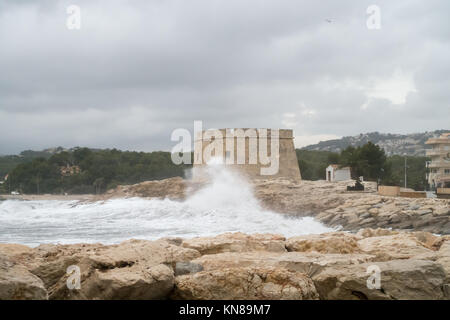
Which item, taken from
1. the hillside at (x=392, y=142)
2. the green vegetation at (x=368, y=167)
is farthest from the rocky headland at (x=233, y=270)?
the hillside at (x=392, y=142)

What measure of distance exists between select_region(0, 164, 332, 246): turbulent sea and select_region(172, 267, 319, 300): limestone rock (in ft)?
33.0

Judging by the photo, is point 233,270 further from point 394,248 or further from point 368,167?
point 368,167

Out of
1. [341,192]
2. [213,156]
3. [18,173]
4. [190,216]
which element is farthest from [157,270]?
[18,173]

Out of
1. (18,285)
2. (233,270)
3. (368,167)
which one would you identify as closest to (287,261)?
(233,270)

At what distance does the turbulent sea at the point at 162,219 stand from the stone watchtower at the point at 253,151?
125 cm

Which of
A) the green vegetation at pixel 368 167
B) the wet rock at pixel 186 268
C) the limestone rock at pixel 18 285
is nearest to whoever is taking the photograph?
the limestone rock at pixel 18 285

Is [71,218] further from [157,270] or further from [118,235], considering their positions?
[157,270]

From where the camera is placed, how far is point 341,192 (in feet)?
81.5

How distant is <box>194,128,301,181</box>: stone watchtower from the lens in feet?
101

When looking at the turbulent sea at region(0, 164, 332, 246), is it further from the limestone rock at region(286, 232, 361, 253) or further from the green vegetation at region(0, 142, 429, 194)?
the green vegetation at region(0, 142, 429, 194)

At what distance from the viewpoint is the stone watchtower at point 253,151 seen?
30812mm

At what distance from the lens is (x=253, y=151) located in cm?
3127

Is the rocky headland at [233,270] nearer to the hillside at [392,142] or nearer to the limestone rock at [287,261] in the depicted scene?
the limestone rock at [287,261]
